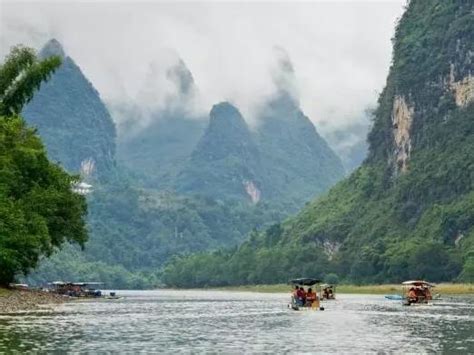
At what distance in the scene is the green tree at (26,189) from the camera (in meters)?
79.4

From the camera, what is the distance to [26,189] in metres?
87.8

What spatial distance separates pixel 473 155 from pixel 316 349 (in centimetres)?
16529

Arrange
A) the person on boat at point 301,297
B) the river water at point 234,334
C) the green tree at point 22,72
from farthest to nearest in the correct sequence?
the green tree at point 22,72 → the person on boat at point 301,297 → the river water at point 234,334

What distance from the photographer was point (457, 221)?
184m

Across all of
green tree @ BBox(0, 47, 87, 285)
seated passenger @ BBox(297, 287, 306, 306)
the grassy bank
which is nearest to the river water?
green tree @ BBox(0, 47, 87, 285)

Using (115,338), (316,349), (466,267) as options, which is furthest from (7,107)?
(466,267)

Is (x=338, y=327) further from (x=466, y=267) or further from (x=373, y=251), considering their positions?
(x=373, y=251)

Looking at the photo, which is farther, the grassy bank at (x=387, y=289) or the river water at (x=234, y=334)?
the grassy bank at (x=387, y=289)

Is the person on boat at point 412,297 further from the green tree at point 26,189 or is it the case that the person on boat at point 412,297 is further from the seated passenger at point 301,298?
the green tree at point 26,189

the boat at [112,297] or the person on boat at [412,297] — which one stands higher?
the boat at [112,297]

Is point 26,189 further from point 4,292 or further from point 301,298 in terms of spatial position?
point 301,298

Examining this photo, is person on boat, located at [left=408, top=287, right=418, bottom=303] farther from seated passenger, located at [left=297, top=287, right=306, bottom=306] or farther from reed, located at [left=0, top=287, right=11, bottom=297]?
reed, located at [left=0, top=287, right=11, bottom=297]

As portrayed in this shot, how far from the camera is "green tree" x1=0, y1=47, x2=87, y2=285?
3125 inches

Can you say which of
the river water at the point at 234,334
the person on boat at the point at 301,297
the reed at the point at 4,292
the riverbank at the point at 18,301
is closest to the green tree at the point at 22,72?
the reed at the point at 4,292
